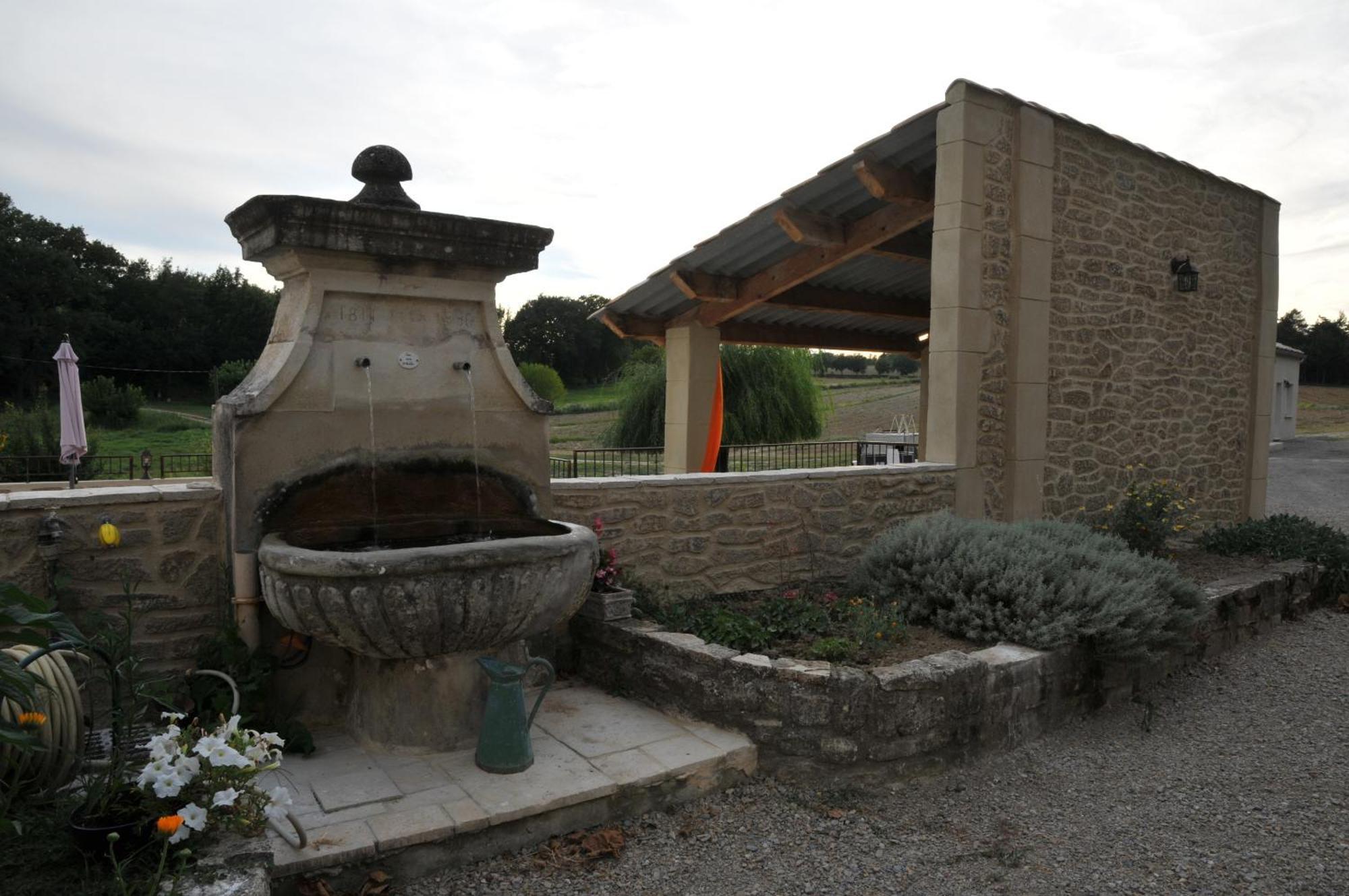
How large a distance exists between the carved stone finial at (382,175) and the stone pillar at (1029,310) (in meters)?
4.89

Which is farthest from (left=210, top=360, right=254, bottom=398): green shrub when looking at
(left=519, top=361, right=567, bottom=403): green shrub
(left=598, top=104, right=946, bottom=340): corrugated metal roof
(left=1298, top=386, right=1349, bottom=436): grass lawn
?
(left=1298, top=386, right=1349, bottom=436): grass lawn

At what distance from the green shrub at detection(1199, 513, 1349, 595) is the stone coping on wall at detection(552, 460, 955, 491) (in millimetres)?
3393

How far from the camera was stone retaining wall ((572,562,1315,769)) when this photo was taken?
366cm

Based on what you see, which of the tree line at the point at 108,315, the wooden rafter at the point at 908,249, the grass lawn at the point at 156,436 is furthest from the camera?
the tree line at the point at 108,315

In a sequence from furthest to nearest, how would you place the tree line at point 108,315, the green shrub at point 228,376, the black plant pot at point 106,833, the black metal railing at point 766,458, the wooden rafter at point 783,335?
the tree line at point 108,315 → the green shrub at point 228,376 → the black metal railing at point 766,458 → the wooden rafter at point 783,335 → the black plant pot at point 106,833

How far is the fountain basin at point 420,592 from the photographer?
2951 millimetres

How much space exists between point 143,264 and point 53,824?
3567cm

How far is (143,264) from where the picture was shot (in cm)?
3197

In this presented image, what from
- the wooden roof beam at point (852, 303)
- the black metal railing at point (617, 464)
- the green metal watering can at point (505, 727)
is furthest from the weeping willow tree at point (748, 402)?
the green metal watering can at point (505, 727)

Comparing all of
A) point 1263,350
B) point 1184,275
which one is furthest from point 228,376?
point 1263,350

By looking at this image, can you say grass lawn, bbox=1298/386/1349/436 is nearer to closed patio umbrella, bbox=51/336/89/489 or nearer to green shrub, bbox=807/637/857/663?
green shrub, bbox=807/637/857/663

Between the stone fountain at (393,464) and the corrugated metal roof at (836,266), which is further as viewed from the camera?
the corrugated metal roof at (836,266)

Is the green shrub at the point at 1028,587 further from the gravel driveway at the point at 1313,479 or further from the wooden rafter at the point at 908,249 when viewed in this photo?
the gravel driveway at the point at 1313,479

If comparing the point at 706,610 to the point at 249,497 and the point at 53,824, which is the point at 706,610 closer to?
the point at 249,497
